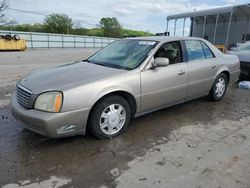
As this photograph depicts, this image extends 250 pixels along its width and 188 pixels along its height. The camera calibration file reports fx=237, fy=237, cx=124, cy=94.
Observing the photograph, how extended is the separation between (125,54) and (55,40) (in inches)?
1314

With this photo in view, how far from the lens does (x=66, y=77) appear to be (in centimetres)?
345

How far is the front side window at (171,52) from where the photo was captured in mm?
4207

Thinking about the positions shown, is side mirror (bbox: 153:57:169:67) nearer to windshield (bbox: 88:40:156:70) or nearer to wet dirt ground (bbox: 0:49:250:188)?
windshield (bbox: 88:40:156:70)

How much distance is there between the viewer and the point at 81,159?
3.00 meters

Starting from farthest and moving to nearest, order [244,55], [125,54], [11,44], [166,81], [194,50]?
1. [11,44]
2. [244,55]
3. [194,50]
4. [125,54]
5. [166,81]

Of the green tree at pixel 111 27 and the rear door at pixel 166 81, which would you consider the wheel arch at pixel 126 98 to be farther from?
the green tree at pixel 111 27

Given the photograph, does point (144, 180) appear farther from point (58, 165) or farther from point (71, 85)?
point (71, 85)

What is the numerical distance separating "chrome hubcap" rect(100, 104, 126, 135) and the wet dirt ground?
16 cm

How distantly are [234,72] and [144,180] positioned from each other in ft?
14.3

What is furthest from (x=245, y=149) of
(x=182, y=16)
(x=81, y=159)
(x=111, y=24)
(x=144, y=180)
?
(x=111, y=24)

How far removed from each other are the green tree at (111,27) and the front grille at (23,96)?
62.8 meters

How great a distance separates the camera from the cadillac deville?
10.1ft

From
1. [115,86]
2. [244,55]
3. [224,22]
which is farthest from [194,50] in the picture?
[224,22]

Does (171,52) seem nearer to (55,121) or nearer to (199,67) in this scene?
(199,67)
